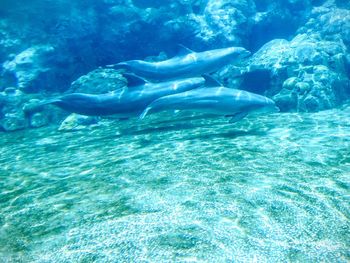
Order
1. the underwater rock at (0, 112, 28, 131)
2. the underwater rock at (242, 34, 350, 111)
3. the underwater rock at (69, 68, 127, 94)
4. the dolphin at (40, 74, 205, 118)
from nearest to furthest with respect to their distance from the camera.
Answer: the dolphin at (40, 74, 205, 118) → the underwater rock at (242, 34, 350, 111) → the underwater rock at (0, 112, 28, 131) → the underwater rock at (69, 68, 127, 94)

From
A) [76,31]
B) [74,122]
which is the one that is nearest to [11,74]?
[76,31]

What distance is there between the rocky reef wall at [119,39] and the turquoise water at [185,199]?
252 inches

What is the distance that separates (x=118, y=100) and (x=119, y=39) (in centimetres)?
896

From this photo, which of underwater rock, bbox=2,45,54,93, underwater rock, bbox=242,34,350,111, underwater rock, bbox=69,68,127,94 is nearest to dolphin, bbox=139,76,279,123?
underwater rock, bbox=242,34,350,111

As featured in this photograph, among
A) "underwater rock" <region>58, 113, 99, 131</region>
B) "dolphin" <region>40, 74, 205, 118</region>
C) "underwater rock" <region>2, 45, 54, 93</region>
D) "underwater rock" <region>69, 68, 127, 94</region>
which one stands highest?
"underwater rock" <region>2, 45, 54, 93</region>

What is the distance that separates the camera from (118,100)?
879 centimetres

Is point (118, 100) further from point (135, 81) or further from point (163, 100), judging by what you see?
point (163, 100)

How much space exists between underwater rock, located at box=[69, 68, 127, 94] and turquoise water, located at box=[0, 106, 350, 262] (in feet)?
19.3

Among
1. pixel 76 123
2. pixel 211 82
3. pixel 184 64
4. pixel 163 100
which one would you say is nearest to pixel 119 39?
pixel 76 123

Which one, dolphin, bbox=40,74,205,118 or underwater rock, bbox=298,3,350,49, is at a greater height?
underwater rock, bbox=298,3,350,49

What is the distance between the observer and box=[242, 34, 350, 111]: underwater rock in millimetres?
11406

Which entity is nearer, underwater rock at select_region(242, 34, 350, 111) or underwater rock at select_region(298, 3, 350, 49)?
underwater rock at select_region(242, 34, 350, 111)

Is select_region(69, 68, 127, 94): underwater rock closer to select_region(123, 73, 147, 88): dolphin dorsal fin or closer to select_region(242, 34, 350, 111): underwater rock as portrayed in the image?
select_region(123, 73, 147, 88): dolphin dorsal fin

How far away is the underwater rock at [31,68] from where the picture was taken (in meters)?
15.6
